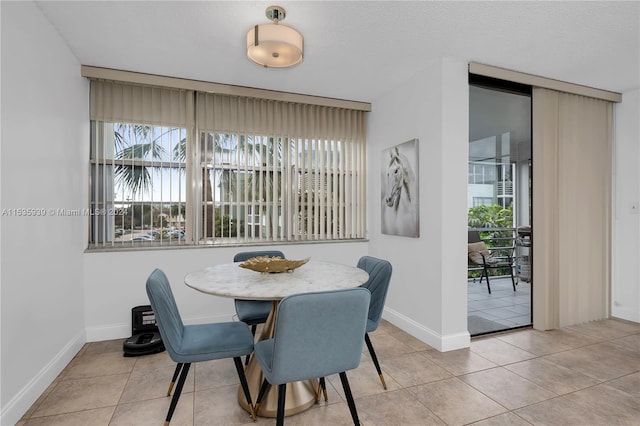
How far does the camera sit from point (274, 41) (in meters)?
2.07

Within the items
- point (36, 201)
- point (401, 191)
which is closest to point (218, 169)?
point (36, 201)

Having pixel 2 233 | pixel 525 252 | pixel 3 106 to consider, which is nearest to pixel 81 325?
pixel 2 233

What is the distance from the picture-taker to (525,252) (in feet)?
19.5

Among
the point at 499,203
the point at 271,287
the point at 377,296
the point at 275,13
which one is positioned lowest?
the point at 377,296

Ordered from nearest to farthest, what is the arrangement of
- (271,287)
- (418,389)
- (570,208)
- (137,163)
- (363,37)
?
(271,287), (418,389), (363,37), (137,163), (570,208)

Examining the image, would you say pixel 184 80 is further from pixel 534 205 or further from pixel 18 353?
pixel 534 205

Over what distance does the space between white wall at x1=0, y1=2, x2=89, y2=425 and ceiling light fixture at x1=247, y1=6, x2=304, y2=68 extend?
1.33 metres

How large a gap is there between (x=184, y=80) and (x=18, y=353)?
2.53 meters

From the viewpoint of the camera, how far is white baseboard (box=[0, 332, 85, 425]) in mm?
1847

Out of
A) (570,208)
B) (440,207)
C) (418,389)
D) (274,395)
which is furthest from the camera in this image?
(570,208)

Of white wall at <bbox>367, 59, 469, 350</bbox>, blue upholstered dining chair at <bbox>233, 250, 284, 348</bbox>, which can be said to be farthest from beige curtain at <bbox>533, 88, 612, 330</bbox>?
blue upholstered dining chair at <bbox>233, 250, 284, 348</bbox>

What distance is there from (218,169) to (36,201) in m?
1.66

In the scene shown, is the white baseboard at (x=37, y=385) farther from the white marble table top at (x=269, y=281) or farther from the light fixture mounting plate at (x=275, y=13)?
the light fixture mounting plate at (x=275, y=13)

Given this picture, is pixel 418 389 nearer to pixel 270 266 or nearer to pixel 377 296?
pixel 377 296
